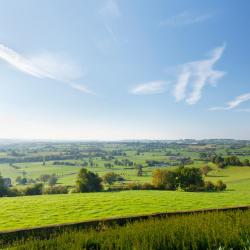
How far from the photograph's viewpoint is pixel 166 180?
49.0 metres

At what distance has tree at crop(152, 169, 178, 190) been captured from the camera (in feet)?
157

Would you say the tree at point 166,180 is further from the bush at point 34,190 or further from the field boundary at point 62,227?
→ the field boundary at point 62,227

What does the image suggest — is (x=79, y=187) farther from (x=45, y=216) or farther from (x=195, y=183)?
(x=45, y=216)

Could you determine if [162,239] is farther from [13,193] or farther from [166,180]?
[166,180]

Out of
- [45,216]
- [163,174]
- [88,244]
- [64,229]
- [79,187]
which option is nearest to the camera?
[88,244]

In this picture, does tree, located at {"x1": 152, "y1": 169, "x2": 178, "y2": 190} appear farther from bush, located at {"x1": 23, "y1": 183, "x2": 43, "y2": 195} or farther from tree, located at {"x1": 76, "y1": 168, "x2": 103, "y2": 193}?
bush, located at {"x1": 23, "y1": 183, "x2": 43, "y2": 195}

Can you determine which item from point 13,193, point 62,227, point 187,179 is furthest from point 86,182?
point 62,227

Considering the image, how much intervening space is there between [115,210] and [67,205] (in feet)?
11.9

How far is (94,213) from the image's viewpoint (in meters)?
16.4

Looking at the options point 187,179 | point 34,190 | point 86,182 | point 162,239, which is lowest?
point 34,190

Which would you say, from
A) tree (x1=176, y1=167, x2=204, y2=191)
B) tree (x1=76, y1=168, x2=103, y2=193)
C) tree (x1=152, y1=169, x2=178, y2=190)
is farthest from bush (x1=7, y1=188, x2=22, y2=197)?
tree (x1=176, y1=167, x2=204, y2=191)

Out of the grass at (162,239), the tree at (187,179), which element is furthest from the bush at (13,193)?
the grass at (162,239)

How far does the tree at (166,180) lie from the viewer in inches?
1884

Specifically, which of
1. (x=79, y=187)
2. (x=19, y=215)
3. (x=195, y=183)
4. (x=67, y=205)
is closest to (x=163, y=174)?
(x=195, y=183)
